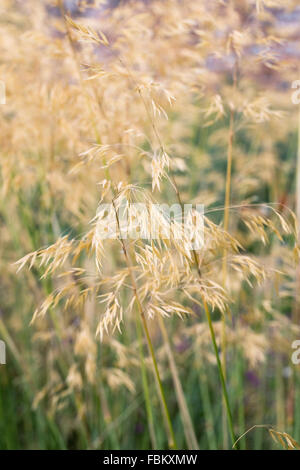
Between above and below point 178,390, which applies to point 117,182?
above

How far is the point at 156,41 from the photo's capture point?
1.26m

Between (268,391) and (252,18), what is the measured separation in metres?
1.43

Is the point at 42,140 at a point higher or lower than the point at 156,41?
lower

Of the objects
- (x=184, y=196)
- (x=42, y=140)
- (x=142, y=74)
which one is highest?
(x=142, y=74)

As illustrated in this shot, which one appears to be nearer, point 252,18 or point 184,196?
point 252,18

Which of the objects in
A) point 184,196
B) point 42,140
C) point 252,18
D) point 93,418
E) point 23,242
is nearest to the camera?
Result: point 252,18

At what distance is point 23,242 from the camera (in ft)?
5.01

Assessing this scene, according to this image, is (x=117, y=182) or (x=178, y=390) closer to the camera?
Answer: (x=178, y=390)

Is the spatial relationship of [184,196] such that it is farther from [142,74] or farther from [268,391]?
[268,391]
